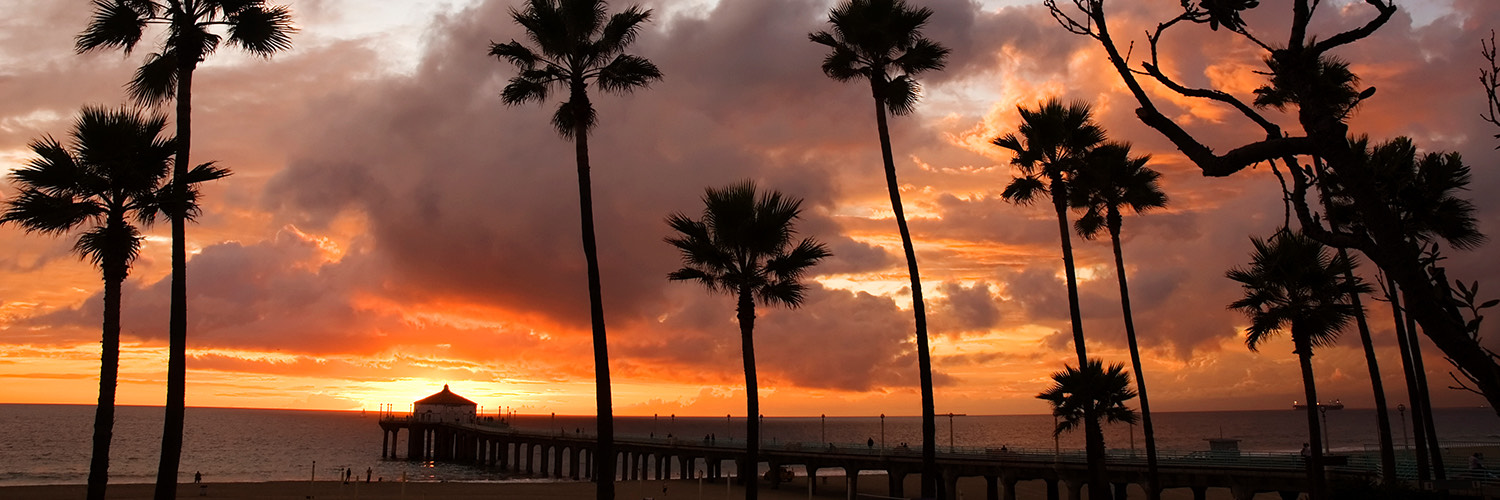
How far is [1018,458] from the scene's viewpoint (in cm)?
4594

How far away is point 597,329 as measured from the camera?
2019 centimetres

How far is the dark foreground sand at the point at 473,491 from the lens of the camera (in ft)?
158

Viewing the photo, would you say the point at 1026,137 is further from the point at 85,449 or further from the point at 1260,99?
the point at 85,449

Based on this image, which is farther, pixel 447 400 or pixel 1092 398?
pixel 447 400

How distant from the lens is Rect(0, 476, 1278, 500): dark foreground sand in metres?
48.2

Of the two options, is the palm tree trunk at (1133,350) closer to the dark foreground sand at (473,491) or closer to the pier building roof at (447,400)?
the dark foreground sand at (473,491)

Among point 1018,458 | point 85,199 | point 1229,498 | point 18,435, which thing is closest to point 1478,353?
point 85,199

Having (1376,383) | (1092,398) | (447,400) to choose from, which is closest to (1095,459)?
(1092,398)

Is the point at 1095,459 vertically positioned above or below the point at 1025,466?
above

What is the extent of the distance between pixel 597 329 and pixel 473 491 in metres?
38.4

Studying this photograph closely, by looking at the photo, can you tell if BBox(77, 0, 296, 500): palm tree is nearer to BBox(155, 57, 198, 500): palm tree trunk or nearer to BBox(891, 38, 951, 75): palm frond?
BBox(155, 57, 198, 500): palm tree trunk

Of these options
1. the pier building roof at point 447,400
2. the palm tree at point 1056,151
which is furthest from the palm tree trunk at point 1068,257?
the pier building roof at point 447,400

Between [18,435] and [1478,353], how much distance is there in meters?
200

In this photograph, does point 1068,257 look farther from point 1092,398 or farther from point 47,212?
point 47,212
